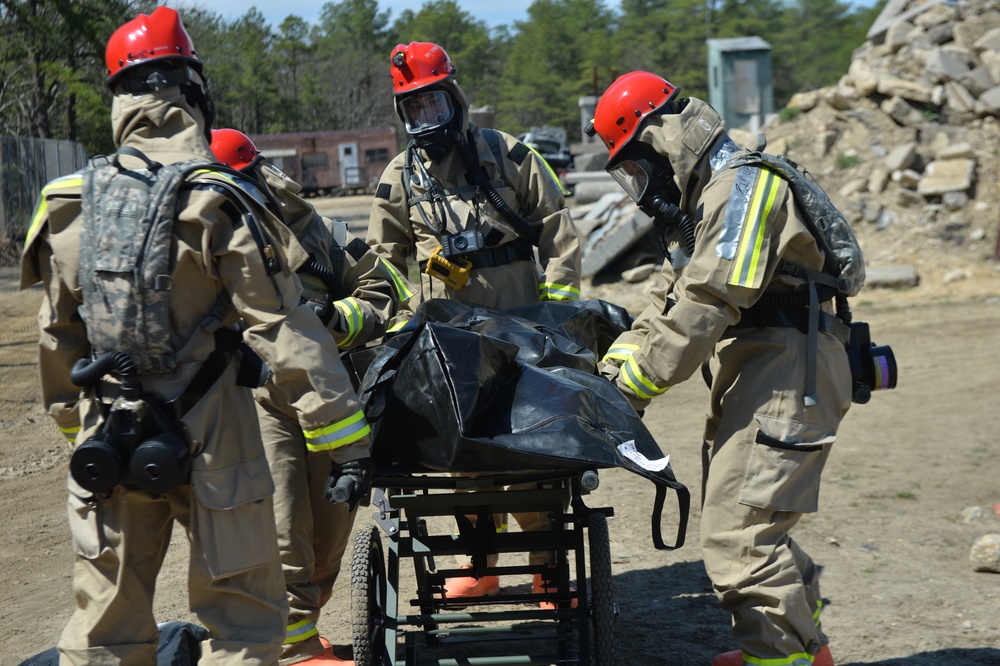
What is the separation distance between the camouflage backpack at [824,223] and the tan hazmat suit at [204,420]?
1.55 m

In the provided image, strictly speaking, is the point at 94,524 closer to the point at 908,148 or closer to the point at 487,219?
the point at 487,219

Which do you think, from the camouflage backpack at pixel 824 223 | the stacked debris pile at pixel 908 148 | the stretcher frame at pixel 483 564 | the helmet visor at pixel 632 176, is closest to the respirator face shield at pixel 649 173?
the helmet visor at pixel 632 176

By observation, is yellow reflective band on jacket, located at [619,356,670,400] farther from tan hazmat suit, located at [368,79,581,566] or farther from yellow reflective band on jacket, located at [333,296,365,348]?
tan hazmat suit, located at [368,79,581,566]

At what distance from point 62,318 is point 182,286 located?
0.41 m

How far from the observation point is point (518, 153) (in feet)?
16.3

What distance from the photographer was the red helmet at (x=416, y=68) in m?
4.66

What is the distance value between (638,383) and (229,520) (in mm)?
1430

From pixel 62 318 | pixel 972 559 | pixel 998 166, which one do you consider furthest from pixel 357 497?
pixel 998 166

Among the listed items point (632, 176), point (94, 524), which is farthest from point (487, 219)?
point (94, 524)

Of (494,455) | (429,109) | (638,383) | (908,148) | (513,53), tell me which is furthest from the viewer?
(513,53)

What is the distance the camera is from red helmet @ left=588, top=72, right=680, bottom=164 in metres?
3.60

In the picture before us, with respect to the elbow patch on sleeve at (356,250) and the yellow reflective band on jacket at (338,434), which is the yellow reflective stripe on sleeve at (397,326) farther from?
the yellow reflective band on jacket at (338,434)

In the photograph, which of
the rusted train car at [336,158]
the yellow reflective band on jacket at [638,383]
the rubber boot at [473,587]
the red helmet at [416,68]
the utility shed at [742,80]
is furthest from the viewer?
the rusted train car at [336,158]

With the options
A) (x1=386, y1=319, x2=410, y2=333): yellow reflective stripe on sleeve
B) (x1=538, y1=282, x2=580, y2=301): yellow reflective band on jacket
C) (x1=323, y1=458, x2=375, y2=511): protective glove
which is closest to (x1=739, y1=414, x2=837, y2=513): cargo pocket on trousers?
(x1=323, y1=458, x2=375, y2=511): protective glove
